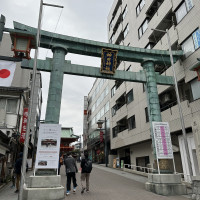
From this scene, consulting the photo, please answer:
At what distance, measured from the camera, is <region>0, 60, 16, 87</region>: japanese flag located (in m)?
6.17

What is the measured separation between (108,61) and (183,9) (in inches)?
333

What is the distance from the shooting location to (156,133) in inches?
408

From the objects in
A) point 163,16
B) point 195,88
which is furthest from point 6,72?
point 163,16

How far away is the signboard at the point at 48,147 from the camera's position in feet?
27.6

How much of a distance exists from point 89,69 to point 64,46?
2.05 m

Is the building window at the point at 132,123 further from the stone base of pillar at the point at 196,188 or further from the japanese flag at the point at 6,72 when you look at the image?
the japanese flag at the point at 6,72

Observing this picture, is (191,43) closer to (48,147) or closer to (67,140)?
(48,147)

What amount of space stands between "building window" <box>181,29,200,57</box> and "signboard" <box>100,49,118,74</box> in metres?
5.89

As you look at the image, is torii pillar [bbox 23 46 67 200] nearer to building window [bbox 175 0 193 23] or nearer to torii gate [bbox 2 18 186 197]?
torii gate [bbox 2 18 186 197]

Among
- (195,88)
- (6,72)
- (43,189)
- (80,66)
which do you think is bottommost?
(43,189)

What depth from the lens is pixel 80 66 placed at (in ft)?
36.3

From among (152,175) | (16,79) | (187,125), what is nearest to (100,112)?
(16,79)

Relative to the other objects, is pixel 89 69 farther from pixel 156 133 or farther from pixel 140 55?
pixel 156 133

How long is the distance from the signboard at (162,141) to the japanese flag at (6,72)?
26.0 ft
